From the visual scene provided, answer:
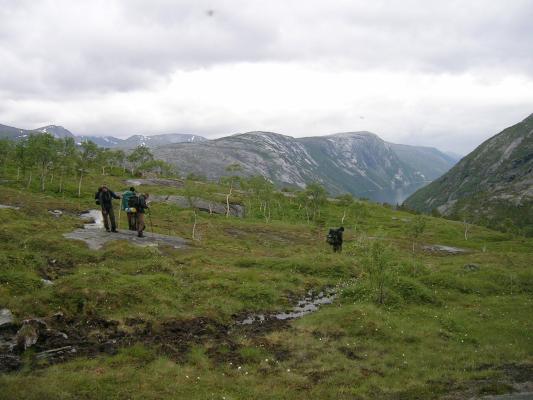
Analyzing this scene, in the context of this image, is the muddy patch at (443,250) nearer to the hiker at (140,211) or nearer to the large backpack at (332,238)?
the large backpack at (332,238)

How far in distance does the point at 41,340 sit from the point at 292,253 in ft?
108

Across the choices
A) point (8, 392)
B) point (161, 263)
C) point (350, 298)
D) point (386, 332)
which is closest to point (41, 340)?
point (8, 392)

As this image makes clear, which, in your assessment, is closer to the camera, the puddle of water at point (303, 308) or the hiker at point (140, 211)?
the puddle of water at point (303, 308)

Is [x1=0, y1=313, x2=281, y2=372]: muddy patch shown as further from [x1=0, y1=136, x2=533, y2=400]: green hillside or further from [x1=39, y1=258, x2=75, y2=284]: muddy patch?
[x1=39, y1=258, x2=75, y2=284]: muddy patch

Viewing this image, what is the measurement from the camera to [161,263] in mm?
31312

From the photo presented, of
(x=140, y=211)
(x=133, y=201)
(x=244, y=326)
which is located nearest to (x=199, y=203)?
(x=140, y=211)

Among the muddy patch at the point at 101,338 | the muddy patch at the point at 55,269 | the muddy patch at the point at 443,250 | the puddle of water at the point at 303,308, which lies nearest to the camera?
the muddy patch at the point at 101,338

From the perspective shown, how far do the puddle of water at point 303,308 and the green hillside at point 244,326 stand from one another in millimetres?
495

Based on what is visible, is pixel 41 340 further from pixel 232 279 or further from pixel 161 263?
→ pixel 232 279

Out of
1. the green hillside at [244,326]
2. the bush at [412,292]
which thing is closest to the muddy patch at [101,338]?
the green hillside at [244,326]

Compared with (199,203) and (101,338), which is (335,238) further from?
(199,203)

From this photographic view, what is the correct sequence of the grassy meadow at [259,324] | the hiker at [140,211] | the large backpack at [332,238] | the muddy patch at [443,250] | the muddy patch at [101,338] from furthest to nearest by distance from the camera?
the muddy patch at [443,250] → the large backpack at [332,238] → the hiker at [140,211] → the muddy patch at [101,338] → the grassy meadow at [259,324]

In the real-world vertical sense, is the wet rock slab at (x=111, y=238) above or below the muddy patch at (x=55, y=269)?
above

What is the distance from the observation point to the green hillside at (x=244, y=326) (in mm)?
16594
